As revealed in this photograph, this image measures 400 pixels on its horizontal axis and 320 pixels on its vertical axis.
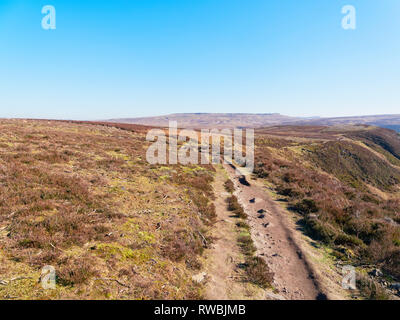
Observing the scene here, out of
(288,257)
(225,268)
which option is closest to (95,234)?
(225,268)

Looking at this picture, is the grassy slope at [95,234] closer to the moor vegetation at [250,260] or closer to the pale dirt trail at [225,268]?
the pale dirt trail at [225,268]

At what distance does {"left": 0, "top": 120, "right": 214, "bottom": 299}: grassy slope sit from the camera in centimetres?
484

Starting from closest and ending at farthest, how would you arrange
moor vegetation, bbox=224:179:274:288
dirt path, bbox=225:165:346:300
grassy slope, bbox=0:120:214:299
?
1. grassy slope, bbox=0:120:214:299
2. dirt path, bbox=225:165:346:300
3. moor vegetation, bbox=224:179:274:288

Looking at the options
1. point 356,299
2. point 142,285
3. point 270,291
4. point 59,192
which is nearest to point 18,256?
point 142,285

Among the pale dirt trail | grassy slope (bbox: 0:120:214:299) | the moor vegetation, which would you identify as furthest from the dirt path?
grassy slope (bbox: 0:120:214:299)

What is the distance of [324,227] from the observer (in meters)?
10.0

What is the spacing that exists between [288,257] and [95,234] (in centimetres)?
777

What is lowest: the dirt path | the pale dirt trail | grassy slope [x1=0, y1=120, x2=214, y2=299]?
the dirt path

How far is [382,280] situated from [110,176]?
14.7 meters

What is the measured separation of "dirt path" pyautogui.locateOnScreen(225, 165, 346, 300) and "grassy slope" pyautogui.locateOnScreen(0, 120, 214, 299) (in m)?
2.85

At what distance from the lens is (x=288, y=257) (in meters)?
8.01

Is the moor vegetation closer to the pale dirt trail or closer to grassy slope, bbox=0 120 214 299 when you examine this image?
the pale dirt trail

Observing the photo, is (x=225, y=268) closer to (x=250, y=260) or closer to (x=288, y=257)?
(x=250, y=260)

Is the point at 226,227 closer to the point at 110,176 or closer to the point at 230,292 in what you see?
the point at 230,292
